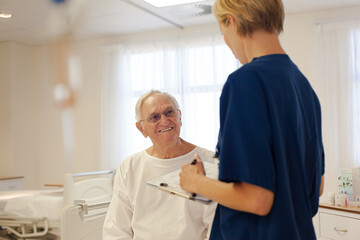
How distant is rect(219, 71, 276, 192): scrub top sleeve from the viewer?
3.14ft

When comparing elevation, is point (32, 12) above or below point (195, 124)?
above

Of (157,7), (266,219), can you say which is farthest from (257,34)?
(157,7)

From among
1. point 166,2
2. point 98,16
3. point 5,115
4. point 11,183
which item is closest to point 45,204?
point 11,183

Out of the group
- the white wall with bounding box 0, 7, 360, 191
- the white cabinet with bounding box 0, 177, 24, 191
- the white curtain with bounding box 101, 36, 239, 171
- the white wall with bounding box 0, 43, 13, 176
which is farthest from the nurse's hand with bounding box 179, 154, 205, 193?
the white wall with bounding box 0, 43, 13, 176

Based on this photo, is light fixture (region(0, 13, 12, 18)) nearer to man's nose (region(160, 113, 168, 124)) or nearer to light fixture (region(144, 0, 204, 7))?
light fixture (region(144, 0, 204, 7))

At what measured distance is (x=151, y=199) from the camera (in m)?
2.02

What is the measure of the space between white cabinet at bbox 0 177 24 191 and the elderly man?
4.60 m

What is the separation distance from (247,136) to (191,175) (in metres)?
0.23

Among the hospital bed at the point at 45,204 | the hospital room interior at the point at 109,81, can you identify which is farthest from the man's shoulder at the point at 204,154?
the hospital room interior at the point at 109,81

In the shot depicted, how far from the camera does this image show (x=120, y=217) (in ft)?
6.77

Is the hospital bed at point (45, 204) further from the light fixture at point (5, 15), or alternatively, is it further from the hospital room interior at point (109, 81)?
the light fixture at point (5, 15)

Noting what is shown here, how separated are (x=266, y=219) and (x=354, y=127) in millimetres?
4414

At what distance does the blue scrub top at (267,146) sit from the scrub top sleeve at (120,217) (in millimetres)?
1059

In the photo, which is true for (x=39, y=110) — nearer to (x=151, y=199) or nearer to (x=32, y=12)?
(x=32, y=12)
